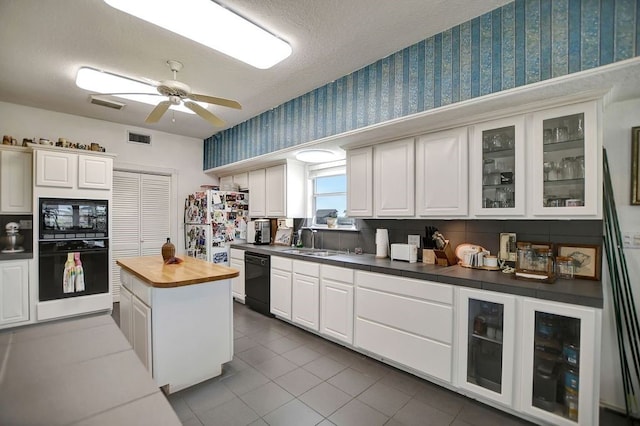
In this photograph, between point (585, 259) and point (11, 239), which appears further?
point (11, 239)

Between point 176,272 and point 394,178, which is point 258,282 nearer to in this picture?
point 176,272

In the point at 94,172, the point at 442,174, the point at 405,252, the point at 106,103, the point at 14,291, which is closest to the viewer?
the point at 442,174

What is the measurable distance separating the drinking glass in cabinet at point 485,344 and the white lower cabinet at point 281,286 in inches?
78.7

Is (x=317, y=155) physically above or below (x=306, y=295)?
above

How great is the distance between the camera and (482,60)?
82.0 inches

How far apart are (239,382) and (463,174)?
2.51m

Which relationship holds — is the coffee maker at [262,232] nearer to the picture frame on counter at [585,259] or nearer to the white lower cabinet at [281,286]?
the white lower cabinet at [281,286]

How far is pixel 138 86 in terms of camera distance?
10.2 feet

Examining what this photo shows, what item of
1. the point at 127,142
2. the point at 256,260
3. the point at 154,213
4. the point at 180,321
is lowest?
the point at 180,321

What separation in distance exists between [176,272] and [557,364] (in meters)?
2.80

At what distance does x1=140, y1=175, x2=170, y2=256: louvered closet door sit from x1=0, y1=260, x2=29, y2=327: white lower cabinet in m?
1.43

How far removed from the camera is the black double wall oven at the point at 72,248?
355 centimetres

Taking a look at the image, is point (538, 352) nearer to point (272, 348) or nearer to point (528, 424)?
point (528, 424)

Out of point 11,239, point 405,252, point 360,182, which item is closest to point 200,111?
point 360,182
